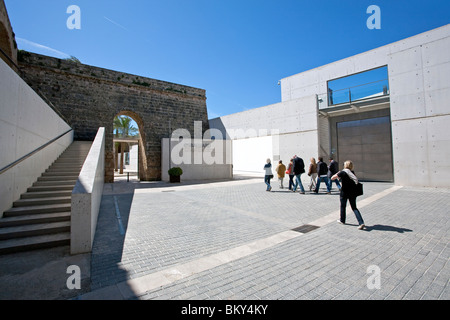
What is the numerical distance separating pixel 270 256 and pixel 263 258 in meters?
0.15

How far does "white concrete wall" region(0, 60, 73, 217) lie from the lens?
4.61m

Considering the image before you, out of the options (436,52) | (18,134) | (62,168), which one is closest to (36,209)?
(18,134)

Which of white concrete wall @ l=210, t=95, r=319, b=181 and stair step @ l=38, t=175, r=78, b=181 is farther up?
white concrete wall @ l=210, t=95, r=319, b=181

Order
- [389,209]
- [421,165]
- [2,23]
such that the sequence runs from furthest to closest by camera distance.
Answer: [421,165]
[2,23]
[389,209]

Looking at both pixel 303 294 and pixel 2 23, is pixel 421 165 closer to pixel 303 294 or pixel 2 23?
pixel 303 294

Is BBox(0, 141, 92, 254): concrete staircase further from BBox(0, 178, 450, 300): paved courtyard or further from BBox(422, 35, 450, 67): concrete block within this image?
BBox(422, 35, 450, 67): concrete block

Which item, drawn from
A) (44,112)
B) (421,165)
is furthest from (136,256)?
(421,165)

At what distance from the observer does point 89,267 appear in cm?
319

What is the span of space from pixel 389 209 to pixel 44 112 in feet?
39.5

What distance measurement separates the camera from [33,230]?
409 centimetres

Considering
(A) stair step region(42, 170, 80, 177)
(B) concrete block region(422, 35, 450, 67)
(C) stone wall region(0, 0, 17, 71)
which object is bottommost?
(A) stair step region(42, 170, 80, 177)

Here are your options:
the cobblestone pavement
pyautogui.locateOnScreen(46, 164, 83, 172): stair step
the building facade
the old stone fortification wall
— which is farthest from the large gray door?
pyautogui.locateOnScreen(46, 164, 83, 172): stair step

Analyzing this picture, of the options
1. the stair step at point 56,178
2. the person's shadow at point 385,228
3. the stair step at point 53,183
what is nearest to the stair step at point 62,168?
the stair step at point 56,178

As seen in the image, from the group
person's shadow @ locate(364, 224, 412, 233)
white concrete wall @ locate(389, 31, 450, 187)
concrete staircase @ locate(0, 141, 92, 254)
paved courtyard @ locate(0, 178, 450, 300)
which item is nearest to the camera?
paved courtyard @ locate(0, 178, 450, 300)
